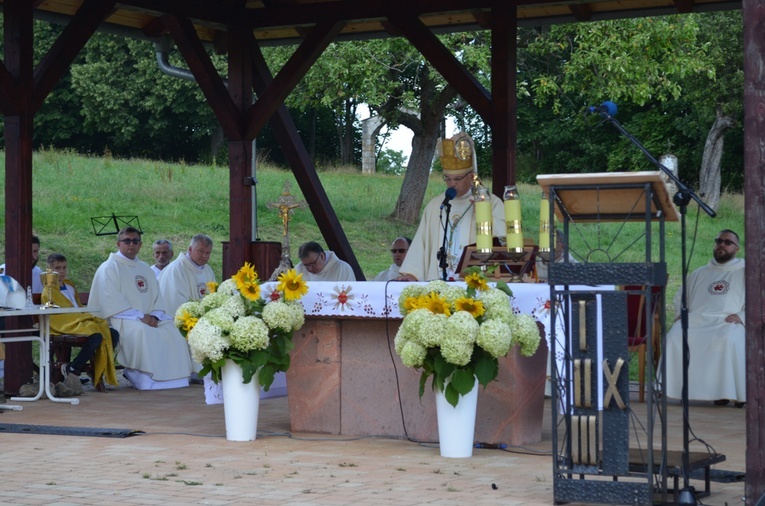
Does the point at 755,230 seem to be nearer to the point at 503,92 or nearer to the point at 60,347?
the point at 503,92

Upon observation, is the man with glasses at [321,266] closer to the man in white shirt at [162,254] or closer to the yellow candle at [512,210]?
the man in white shirt at [162,254]

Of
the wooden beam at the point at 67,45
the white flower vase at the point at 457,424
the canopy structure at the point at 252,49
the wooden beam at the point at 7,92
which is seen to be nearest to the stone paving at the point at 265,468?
the white flower vase at the point at 457,424

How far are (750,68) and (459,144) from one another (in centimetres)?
301

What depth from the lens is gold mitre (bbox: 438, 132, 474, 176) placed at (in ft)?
26.0

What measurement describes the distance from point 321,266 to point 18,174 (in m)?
2.78

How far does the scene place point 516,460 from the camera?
676cm

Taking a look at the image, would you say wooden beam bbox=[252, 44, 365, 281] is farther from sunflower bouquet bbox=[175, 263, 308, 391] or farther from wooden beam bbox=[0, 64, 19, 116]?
sunflower bouquet bbox=[175, 263, 308, 391]

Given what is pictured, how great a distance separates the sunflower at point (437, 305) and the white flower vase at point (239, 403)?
1.38 m

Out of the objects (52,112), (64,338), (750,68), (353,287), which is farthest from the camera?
(52,112)

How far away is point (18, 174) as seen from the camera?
10234 millimetres

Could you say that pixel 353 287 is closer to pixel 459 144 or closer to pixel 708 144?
pixel 459 144

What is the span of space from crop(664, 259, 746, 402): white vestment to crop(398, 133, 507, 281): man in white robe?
8.40 ft

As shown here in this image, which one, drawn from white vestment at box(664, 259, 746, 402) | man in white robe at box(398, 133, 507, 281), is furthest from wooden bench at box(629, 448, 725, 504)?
white vestment at box(664, 259, 746, 402)

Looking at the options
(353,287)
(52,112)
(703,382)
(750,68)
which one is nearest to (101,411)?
(353,287)
